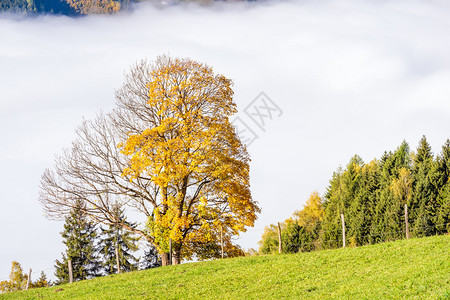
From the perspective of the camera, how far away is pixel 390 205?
5941 centimetres

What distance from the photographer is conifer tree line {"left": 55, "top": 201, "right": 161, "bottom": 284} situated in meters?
57.4

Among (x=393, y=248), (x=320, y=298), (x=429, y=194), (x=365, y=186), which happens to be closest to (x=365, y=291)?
(x=320, y=298)

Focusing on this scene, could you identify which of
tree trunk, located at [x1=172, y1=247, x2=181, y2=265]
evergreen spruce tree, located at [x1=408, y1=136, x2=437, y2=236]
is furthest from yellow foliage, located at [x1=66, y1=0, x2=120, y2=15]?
evergreen spruce tree, located at [x1=408, y1=136, x2=437, y2=236]

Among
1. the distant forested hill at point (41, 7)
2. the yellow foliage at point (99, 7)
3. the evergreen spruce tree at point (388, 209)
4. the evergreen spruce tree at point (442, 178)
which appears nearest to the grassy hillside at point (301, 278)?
the evergreen spruce tree at point (388, 209)

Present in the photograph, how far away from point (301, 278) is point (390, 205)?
40.3m

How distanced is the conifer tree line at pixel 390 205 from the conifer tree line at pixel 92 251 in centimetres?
1791

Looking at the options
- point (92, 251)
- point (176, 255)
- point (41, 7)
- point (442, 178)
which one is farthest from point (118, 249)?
point (41, 7)

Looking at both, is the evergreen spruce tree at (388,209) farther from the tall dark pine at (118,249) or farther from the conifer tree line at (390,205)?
the tall dark pine at (118,249)

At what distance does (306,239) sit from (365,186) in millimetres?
11783

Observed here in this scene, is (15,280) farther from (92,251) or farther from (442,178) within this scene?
(442,178)

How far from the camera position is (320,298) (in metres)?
18.6

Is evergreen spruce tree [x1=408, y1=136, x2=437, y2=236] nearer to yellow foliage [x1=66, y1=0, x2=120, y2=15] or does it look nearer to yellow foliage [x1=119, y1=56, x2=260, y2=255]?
yellow foliage [x1=119, y1=56, x2=260, y2=255]

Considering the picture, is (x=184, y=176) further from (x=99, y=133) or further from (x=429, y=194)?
(x=429, y=194)

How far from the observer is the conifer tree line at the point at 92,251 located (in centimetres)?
5741
